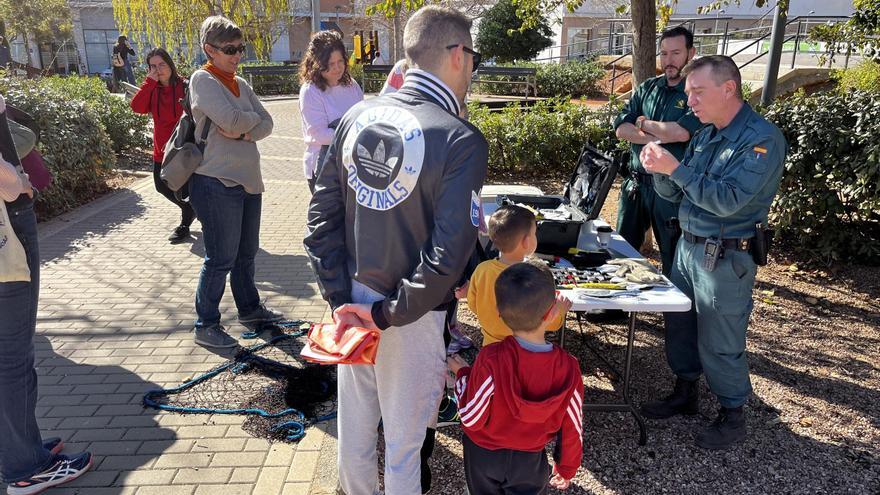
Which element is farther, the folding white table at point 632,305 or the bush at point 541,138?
the bush at point 541,138

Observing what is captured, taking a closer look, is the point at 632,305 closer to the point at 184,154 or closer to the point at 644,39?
the point at 184,154

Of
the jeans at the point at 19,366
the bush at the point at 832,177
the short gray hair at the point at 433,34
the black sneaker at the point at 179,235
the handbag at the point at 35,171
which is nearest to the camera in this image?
the short gray hair at the point at 433,34

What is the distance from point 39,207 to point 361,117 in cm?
705

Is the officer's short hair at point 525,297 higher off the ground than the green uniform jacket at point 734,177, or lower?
lower

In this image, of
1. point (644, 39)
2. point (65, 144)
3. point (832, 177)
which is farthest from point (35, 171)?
point (832, 177)

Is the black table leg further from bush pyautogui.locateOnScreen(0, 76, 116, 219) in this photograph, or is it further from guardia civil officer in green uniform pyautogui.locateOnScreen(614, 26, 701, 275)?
bush pyautogui.locateOnScreen(0, 76, 116, 219)

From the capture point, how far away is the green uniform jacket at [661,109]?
406cm

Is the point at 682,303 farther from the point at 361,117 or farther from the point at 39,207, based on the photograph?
the point at 39,207

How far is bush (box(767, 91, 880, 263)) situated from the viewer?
5.18 metres

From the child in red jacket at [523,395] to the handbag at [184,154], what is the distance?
2.42 meters

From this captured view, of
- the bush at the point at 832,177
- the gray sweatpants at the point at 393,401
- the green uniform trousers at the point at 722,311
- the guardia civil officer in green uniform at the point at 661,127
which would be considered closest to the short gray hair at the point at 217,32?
the gray sweatpants at the point at 393,401

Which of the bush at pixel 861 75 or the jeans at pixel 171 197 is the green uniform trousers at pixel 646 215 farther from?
the bush at pixel 861 75

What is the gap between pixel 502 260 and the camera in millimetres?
2795

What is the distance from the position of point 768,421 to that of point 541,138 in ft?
20.1
